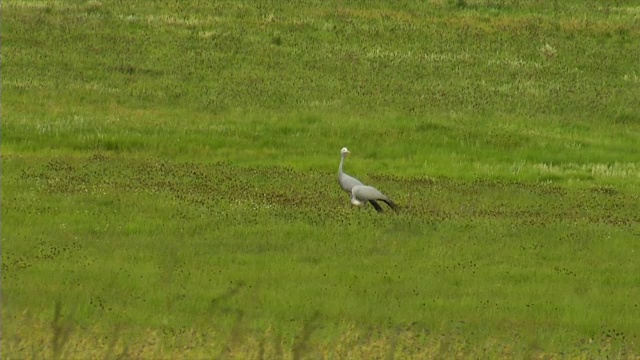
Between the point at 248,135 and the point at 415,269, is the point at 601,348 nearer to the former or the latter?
the point at 415,269

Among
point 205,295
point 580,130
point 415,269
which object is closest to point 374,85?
point 580,130

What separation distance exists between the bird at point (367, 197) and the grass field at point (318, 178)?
342 mm

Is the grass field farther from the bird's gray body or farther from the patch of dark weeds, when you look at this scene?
→ the bird's gray body

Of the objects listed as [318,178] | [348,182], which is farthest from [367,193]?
[318,178]

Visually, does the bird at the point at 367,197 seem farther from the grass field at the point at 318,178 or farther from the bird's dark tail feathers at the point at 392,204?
the grass field at the point at 318,178

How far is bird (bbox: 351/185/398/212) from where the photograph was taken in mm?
23062

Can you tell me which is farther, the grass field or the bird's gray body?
the bird's gray body

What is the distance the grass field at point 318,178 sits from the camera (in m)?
15.5

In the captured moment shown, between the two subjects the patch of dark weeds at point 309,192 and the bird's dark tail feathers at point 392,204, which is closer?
the bird's dark tail feathers at point 392,204

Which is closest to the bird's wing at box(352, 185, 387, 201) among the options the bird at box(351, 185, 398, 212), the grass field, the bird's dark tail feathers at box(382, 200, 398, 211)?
the bird at box(351, 185, 398, 212)

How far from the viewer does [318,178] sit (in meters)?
28.6

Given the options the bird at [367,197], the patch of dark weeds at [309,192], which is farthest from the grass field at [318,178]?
the bird at [367,197]

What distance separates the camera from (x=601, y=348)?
1459 centimetres

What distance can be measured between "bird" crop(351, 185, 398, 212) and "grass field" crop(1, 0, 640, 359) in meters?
0.34
